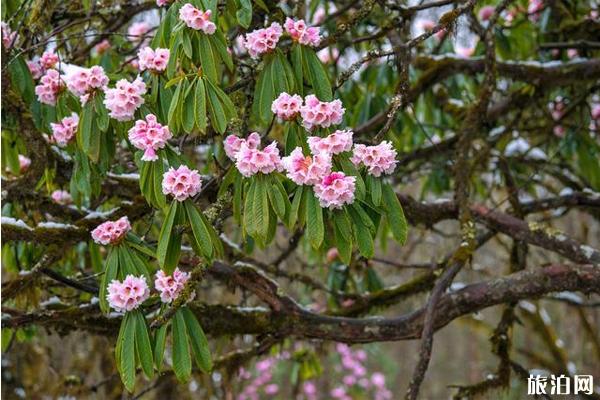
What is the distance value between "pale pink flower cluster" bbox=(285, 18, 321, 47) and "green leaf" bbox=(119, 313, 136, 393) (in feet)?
2.45

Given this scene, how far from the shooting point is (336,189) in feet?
4.49

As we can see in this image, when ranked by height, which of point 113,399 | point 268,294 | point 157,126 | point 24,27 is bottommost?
point 113,399

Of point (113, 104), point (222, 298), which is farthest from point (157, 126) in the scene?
point (222, 298)

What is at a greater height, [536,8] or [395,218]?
[536,8]

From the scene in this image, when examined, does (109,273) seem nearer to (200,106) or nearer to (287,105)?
(200,106)

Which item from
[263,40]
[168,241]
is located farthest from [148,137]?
[263,40]

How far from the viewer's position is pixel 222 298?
14.0ft

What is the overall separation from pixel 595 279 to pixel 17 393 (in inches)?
138

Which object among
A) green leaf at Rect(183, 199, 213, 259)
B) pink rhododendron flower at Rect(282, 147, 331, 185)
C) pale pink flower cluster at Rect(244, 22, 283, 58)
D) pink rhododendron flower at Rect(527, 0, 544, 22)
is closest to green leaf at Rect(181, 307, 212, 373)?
green leaf at Rect(183, 199, 213, 259)

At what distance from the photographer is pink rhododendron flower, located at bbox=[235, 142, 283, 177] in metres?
1.44

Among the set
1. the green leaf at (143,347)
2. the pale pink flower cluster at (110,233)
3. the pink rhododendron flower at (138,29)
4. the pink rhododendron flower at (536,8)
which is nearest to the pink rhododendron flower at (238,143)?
the pale pink flower cluster at (110,233)

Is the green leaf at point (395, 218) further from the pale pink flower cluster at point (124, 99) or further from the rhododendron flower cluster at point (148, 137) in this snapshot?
the pale pink flower cluster at point (124, 99)

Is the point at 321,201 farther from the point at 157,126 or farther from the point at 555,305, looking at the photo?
the point at 555,305

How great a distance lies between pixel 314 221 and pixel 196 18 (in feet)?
1.66
